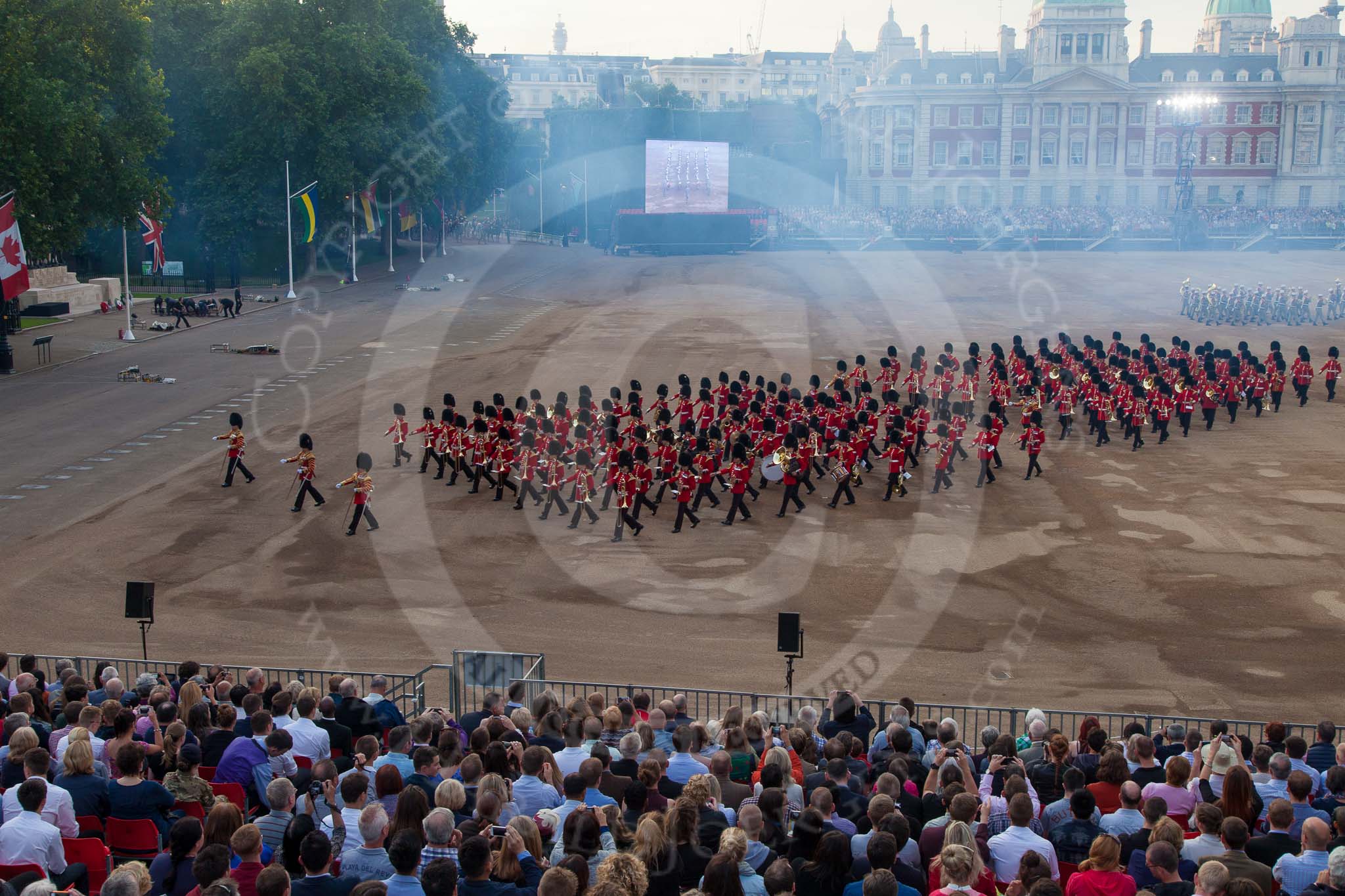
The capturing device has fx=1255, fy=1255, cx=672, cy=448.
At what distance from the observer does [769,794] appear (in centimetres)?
767

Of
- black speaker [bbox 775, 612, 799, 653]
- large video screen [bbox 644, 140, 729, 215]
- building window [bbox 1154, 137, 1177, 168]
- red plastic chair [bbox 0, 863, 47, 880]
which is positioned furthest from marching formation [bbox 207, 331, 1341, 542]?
building window [bbox 1154, 137, 1177, 168]

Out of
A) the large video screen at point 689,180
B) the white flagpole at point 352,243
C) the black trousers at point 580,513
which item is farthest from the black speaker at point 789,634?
the large video screen at point 689,180

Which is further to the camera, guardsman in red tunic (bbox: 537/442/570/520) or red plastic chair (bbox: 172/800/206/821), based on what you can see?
guardsman in red tunic (bbox: 537/442/570/520)

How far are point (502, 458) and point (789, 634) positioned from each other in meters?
10.7

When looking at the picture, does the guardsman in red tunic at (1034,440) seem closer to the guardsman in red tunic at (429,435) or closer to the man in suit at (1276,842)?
the guardsman in red tunic at (429,435)

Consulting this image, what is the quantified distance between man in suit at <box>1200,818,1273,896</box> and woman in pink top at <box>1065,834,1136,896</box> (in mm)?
479

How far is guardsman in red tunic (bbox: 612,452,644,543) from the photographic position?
21.0m

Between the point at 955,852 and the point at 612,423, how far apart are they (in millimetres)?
18069

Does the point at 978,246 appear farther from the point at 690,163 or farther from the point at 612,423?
the point at 612,423

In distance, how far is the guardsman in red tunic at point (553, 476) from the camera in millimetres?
22062

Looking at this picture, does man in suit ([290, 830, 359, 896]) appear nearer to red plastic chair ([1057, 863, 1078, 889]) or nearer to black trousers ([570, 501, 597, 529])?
red plastic chair ([1057, 863, 1078, 889])

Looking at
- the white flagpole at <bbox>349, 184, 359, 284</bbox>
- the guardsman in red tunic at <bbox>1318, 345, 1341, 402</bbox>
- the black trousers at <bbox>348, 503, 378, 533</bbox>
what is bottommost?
the black trousers at <bbox>348, 503, 378, 533</bbox>

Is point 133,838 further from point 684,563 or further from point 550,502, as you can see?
point 550,502

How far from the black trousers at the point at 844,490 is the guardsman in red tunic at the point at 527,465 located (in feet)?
17.5
